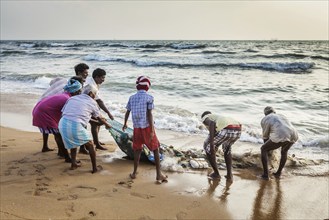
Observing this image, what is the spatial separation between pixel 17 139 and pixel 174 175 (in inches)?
139

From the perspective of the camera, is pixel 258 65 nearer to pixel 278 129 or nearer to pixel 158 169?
pixel 278 129

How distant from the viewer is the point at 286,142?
546 centimetres

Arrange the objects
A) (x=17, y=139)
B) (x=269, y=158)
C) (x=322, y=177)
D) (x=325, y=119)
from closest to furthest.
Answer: (x=322, y=177) → (x=269, y=158) → (x=17, y=139) → (x=325, y=119)

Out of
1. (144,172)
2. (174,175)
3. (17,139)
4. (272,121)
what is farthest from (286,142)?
(17,139)

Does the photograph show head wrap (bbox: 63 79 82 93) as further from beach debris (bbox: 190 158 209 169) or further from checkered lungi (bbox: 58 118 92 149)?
beach debris (bbox: 190 158 209 169)

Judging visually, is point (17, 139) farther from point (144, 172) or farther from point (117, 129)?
point (144, 172)

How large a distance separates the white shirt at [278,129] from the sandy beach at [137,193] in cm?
68

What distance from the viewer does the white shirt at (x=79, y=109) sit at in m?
4.79

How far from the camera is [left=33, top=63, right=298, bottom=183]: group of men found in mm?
4793

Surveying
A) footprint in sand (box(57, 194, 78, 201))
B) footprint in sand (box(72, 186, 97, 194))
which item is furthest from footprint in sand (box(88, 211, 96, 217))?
footprint in sand (box(72, 186, 97, 194))

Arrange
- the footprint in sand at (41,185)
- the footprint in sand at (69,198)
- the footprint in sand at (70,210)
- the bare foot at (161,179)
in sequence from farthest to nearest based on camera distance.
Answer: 1. the bare foot at (161,179)
2. the footprint in sand at (41,185)
3. the footprint in sand at (69,198)
4. the footprint in sand at (70,210)

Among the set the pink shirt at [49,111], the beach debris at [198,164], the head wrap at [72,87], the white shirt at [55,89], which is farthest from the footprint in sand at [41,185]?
the beach debris at [198,164]

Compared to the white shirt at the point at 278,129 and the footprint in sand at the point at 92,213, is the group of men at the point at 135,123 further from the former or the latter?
the footprint in sand at the point at 92,213

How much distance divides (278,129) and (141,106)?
7.42 ft
